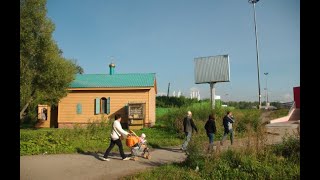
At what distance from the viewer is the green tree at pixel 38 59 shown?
2258 centimetres

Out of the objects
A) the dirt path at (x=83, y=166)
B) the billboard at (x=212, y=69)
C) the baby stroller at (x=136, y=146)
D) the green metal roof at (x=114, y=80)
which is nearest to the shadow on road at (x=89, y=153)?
the dirt path at (x=83, y=166)

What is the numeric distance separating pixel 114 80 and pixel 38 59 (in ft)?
23.3

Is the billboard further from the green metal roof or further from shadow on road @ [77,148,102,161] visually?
shadow on road @ [77,148,102,161]

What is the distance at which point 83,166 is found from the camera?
10.9m

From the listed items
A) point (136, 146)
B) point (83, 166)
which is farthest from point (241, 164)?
point (83, 166)

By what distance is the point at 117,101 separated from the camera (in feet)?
90.1

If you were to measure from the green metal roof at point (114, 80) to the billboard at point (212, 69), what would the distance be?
449cm

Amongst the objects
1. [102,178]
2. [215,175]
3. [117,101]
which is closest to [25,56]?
[117,101]

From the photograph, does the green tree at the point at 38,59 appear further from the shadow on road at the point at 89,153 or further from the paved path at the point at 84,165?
the paved path at the point at 84,165

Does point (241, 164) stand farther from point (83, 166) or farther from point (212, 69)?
point (212, 69)
